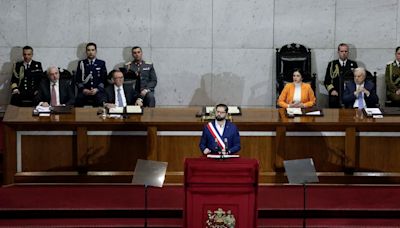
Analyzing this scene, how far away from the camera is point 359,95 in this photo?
11.7 m

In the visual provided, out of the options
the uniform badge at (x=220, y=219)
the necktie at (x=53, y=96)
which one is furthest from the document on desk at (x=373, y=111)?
the necktie at (x=53, y=96)

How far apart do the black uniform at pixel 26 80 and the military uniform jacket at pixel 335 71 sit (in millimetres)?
4936

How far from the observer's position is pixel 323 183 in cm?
1027

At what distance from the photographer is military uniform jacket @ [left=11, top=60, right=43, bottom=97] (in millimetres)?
13922

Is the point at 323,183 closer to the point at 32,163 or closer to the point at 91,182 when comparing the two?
the point at 91,182

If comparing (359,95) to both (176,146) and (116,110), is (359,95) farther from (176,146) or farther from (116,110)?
(116,110)

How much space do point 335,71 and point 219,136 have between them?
17.6 feet

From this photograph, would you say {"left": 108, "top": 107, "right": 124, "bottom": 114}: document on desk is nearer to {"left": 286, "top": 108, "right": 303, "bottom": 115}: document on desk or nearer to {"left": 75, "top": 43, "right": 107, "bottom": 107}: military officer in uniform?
{"left": 286, "top": 108, "right": 303, "bottom": 115}: document on desk

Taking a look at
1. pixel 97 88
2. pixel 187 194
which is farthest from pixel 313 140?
pixel 97 88

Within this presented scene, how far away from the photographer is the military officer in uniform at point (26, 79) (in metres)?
13.9

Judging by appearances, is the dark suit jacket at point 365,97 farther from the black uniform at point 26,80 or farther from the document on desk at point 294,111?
the black uniform at point 26,80

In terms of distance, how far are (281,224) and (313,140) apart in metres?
2.33

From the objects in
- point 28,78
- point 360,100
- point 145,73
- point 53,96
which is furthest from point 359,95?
point 28,78

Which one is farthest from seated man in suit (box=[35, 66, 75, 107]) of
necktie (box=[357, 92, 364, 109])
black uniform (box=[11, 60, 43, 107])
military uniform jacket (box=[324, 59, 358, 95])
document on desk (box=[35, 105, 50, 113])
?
military uniform jacket (box=[324, 59, 358, 95])
